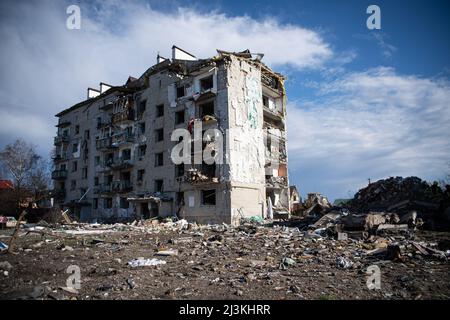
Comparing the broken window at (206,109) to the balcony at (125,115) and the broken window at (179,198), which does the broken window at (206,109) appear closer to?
the broken window at (179,198)

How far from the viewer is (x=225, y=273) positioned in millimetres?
6934

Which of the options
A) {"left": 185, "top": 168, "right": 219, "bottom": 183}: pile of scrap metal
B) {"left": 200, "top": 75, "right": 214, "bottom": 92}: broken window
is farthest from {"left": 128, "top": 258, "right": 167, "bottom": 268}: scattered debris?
{"left": 200, "top": 75, "right": 214, "bottom": 92}: broken window

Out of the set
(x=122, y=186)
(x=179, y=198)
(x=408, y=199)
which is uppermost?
(x=122, y=186)

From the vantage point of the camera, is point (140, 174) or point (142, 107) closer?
point (140, 174)

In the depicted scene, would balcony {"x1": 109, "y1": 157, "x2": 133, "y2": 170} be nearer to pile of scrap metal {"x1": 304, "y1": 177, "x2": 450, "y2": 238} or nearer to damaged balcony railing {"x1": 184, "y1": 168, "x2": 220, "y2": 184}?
Answer: damaged balcony railing {"x1": 184, "y1": 168, "x2": 220, "y2": 184}

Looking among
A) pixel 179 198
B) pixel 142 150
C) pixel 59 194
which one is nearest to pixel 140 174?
pixel 142 150

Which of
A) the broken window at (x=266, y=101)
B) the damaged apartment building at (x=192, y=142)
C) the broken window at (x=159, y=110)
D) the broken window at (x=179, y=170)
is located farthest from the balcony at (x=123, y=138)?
the broken window at (x=266, y=101)

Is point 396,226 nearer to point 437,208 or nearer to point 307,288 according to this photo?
point 437,208

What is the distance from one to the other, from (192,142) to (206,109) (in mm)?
3591

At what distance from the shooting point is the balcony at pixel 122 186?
28734mm

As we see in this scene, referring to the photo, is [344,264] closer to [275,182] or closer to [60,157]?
[275,182]

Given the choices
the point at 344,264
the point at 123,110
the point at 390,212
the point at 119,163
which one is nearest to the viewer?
the point at 344,264

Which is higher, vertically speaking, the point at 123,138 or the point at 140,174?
the point at 123,138
